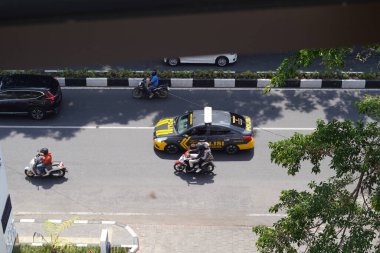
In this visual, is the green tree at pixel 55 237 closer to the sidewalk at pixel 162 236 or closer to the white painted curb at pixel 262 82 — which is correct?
the sidewalk at pixel 162 236

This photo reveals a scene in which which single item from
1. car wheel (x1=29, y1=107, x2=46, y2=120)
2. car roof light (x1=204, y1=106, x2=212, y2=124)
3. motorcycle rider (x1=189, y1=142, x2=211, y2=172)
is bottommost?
motorcycle rider (x1=189, y1=142, x2=211, y2=172)

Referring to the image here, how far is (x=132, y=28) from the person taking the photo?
2.16 metres

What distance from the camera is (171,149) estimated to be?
16156 millimetres

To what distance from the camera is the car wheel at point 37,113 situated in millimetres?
17594

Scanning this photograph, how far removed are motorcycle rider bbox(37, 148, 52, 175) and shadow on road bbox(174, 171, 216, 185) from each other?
3.33 metres

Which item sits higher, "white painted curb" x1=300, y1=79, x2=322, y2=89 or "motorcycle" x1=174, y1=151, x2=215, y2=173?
"white painted curb" x1=300, y1=79, x2=322, y2=89

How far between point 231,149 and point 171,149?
5.49 feet

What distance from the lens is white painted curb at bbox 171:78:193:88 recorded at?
65.2ft

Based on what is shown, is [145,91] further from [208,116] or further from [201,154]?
[201,154]

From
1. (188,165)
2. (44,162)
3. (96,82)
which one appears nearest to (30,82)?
(96,82)

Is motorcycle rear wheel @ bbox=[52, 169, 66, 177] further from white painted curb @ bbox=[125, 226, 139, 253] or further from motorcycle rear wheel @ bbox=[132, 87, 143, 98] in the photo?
motorcycle rear wheel @ bbox=[132, 87, 143, 98]

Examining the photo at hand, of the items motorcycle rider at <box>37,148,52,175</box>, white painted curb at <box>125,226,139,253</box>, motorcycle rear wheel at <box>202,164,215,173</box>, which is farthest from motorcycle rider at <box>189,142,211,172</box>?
motorcycle rider at <box>37,148,52,175</box>

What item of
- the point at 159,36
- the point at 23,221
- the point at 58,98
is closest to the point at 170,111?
the point at 58,98

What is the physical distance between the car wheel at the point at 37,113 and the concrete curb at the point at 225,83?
8.06ft
